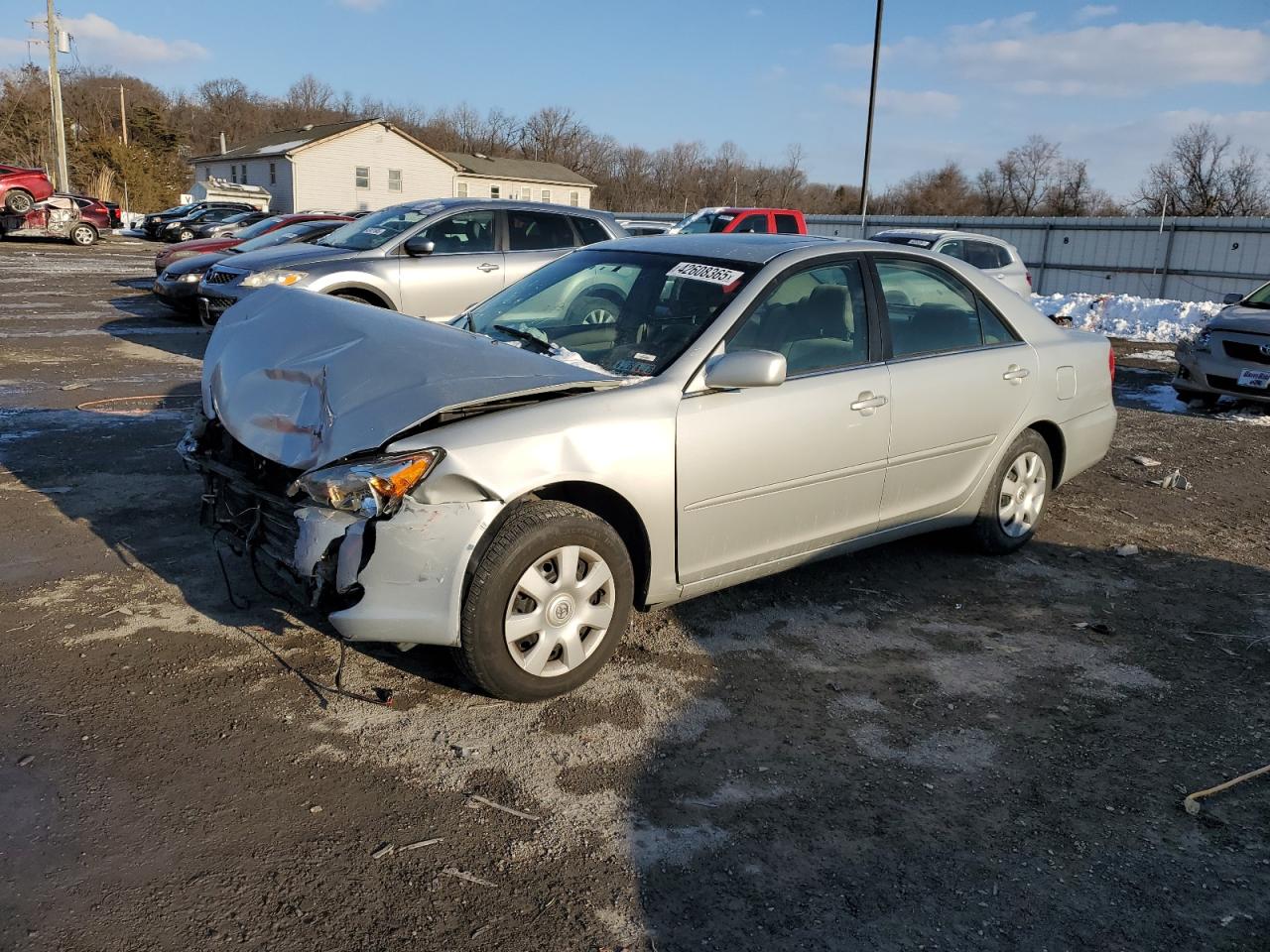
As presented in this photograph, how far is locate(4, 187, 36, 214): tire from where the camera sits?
27344 millimetres

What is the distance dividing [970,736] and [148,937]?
2707mm

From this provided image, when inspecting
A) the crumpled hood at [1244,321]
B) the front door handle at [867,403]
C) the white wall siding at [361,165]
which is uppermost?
the white wall siding at [361,165]

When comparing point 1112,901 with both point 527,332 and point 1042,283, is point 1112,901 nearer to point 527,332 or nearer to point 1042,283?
point 527,332

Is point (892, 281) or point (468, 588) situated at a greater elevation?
point (892, 281)

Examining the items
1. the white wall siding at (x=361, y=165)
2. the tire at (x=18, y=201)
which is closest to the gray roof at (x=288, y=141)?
the white wall siding at (x=361, y=165)

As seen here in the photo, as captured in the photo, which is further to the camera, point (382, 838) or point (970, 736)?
point (970, 736)

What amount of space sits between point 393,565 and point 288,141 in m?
56.3

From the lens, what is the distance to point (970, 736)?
354 cm

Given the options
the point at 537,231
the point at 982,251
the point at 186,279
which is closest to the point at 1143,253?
the point at 982,251

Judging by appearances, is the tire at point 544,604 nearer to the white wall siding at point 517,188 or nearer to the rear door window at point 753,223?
the rear door window at point 753,223

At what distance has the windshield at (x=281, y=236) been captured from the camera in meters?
14.0

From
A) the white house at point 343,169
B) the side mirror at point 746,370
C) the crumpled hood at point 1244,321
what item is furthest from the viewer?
the white house at point 343,169

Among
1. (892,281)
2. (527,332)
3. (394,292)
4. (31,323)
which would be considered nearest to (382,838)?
(527,332)

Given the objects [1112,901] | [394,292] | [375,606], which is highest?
[394,292]
